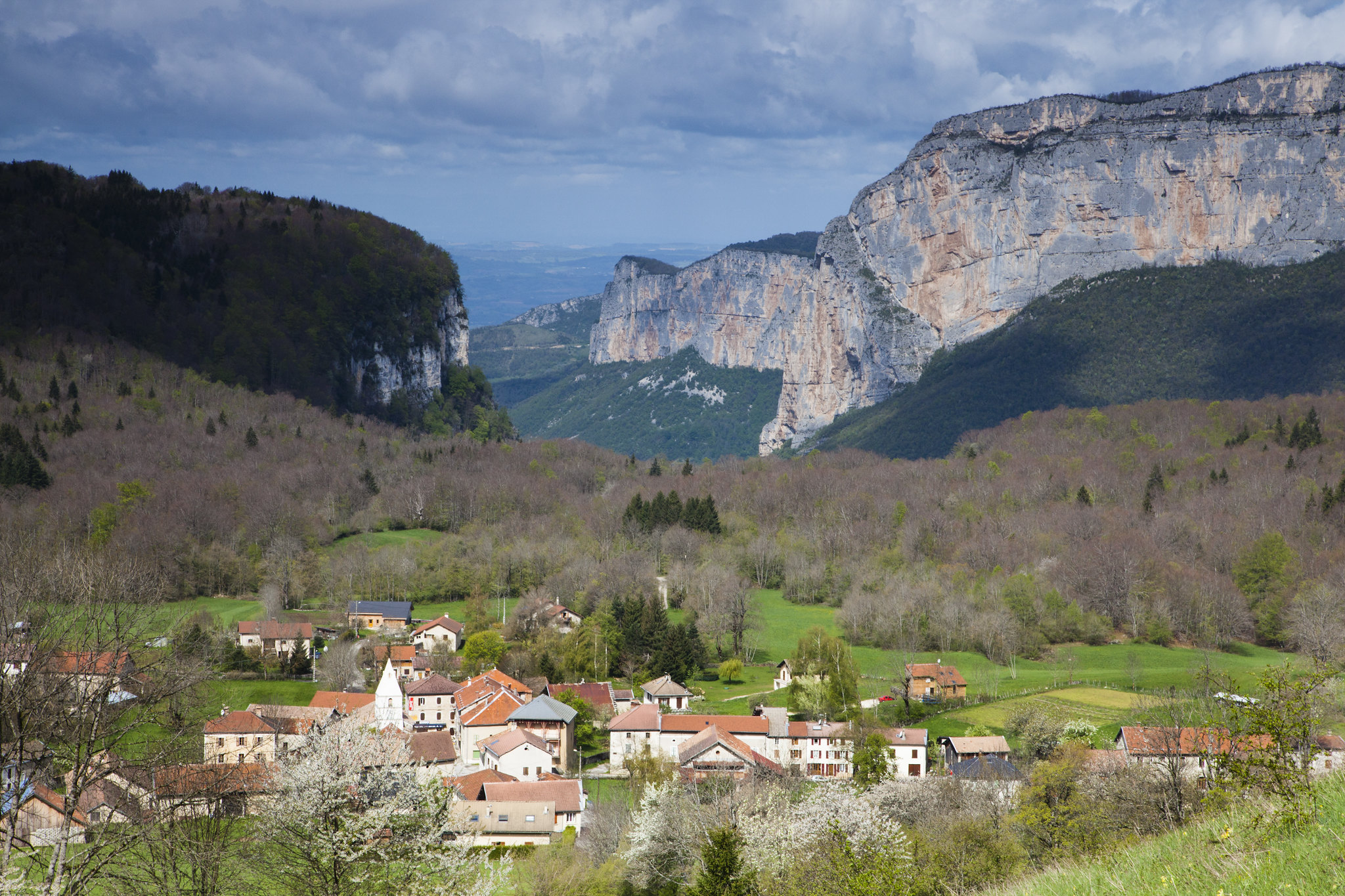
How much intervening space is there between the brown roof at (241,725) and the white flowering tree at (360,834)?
19506 millimetres

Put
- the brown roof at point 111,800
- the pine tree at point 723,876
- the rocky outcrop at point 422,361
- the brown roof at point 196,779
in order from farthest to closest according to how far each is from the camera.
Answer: the rocky outcrop at point 422,361
the pine tree at point 723,876
the brown roof at point 196,779
the brown roof at point 111,800

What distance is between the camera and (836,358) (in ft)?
642

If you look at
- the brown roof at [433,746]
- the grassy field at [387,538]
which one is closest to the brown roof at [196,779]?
the brown roof at [433,746]

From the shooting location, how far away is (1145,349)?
475 ft

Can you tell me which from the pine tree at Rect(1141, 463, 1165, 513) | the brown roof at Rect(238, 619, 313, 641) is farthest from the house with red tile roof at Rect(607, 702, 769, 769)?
the pine tree at Rect(1141, 463, 1165, 513)

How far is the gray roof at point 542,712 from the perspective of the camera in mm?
45188

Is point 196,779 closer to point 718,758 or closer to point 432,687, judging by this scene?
point 718,758

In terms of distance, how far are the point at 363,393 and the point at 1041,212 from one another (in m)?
92.1

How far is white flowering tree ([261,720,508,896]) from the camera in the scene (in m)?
18.0

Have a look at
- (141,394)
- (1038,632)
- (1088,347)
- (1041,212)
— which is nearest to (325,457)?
(141,394)

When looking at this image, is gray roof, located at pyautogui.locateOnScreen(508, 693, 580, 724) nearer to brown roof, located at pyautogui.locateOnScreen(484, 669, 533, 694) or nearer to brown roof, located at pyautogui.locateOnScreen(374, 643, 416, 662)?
brown roof, located at pyautogui.locateOnScreen(484, 669, 533, 694)

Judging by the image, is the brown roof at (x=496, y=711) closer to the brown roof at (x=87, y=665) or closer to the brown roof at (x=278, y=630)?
the brown roof at (x=278, y=630)

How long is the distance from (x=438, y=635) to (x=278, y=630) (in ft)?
25.6

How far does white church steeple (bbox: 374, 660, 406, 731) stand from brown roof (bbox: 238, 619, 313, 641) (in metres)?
13.0
